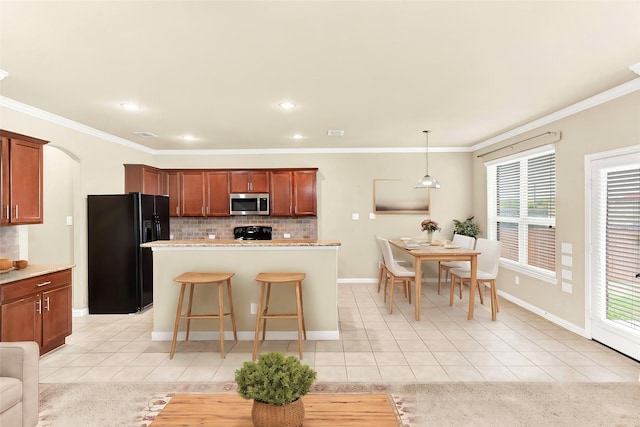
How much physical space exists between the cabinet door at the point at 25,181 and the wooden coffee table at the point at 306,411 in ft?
8.96

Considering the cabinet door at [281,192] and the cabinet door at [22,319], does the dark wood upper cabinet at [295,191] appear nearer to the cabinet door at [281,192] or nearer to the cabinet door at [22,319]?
the cabinet door at [281,192]

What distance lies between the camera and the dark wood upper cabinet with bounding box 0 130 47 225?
3.12 meters

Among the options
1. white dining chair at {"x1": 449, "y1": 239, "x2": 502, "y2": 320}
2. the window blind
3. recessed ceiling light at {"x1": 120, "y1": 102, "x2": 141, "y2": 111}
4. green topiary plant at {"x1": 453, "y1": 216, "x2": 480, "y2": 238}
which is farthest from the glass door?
recessed ceiling light at {"x1": 120, "y1": 102, "x2": 141, "y2": 111}

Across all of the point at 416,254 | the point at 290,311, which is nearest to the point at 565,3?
the point at 416,254

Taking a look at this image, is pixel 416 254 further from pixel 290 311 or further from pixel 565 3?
pixel 565 3

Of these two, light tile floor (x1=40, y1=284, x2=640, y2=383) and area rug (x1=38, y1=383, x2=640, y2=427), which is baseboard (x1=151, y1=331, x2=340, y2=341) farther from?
area rug (x1=38, y1=383, x2=640, y2=427)

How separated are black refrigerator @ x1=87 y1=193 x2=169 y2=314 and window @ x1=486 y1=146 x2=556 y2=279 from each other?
17.3ft

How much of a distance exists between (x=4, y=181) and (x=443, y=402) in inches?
160

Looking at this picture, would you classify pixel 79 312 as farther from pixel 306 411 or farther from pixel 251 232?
pixel 306 411

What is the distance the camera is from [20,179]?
327 centimetres


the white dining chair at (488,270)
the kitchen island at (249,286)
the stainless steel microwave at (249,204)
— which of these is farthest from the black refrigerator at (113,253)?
the white dining chair at (488,270)

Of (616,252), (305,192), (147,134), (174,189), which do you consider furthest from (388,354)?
(174,189)

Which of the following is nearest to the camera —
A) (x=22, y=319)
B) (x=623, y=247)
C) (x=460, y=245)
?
(x=22, y=319)

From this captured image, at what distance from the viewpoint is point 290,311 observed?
144 inches
